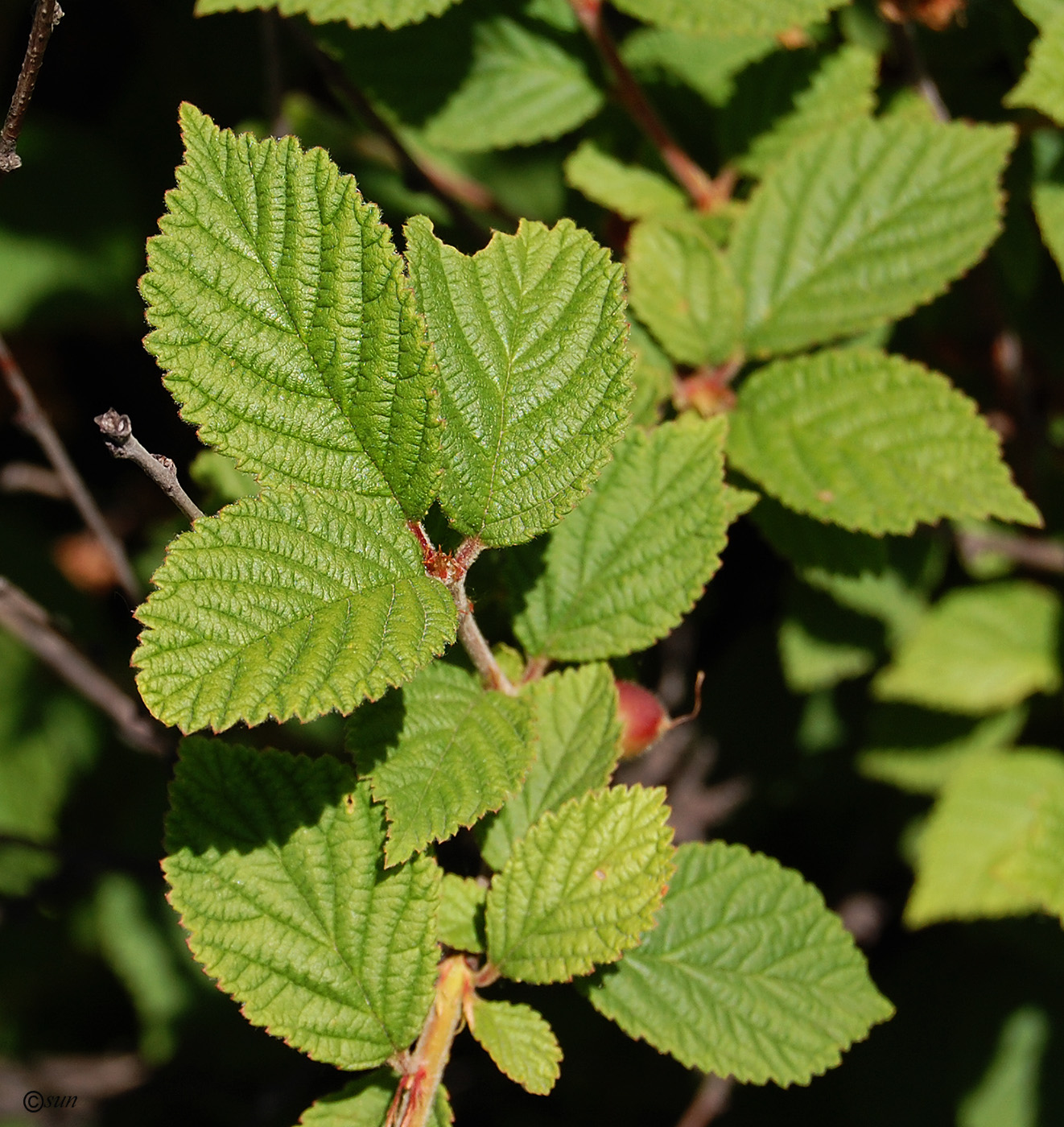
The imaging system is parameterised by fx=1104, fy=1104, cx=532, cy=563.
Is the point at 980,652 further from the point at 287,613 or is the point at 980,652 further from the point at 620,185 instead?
the point at 287,613

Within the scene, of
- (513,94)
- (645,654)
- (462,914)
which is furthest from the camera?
(645,654)

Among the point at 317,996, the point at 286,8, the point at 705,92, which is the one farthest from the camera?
the point at 705,92

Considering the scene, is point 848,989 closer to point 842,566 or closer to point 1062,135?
point 842,566

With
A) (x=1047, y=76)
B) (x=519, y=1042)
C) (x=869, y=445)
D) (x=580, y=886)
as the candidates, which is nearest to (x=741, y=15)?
(x=1047, y=76)

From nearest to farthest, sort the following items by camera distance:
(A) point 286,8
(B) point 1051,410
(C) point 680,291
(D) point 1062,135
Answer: (A) point 286,8 → (C) point 680,291 → (D) point 1062,135 → (B) point 1051,410

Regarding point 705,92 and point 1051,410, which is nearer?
point 705,92

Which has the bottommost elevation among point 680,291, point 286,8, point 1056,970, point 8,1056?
point 8,1056

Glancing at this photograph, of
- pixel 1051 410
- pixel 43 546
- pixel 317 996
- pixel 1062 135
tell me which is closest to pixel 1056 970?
pixel 1051 410

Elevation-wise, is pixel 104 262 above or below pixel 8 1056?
above
